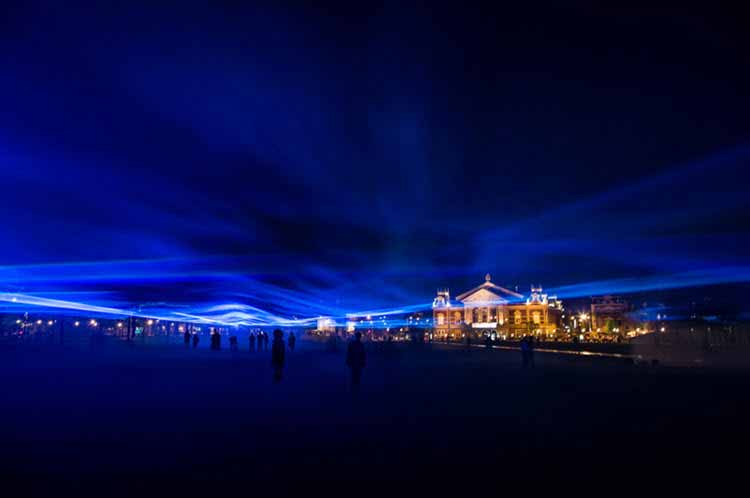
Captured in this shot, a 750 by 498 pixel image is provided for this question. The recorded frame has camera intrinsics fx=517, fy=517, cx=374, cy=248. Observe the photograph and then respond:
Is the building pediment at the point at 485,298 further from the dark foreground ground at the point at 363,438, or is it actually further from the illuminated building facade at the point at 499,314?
the dark foreground ground at the point at 363,438

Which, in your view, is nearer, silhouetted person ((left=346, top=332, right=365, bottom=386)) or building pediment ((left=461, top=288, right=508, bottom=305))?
silhouetted person ((left=346, top=332, right=365, bottom=386))

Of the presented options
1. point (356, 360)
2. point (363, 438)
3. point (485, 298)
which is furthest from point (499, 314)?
Result: point (363, 438)

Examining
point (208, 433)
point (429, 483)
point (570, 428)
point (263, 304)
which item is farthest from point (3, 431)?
point (263, 304)

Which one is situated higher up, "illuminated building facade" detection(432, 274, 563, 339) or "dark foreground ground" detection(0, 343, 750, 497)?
"illuminated building facade" detection(432, 274, 563, 339)

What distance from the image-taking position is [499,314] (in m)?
128

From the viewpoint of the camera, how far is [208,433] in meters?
8.76

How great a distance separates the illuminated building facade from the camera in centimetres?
12281

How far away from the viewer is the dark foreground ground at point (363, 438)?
19.8ft

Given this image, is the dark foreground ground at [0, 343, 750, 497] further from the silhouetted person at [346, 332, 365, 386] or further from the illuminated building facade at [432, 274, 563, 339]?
the illuminated building facade at [432, 274, 563, 339]

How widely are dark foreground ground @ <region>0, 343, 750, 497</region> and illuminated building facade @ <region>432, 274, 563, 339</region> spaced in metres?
110

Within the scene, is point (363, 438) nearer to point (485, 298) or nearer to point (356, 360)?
point (356, 360)

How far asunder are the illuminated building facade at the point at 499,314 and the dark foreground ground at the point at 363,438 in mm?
109688

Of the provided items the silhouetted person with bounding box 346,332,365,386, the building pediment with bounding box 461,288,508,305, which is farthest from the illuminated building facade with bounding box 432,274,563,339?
the silhouetted person with bounding box 346,332,365,386

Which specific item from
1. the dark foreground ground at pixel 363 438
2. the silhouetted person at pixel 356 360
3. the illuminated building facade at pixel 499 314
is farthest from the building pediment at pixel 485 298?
the silhouetted person at pixel 356 360
